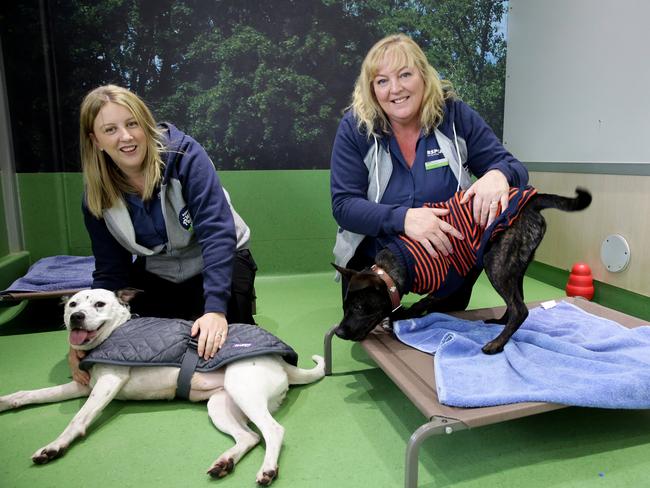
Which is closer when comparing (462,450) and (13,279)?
(462,450)

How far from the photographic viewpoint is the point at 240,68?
350cm

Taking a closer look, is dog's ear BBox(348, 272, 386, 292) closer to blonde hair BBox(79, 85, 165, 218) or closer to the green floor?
the green floor

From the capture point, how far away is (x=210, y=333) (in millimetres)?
1686

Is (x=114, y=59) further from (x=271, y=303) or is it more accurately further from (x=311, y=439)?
(x=311, y=439)

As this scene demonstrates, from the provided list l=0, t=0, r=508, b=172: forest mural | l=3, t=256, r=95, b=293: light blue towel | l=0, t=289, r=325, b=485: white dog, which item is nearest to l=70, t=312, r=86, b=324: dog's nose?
l=0, t=289, r=325, b=485: white dog

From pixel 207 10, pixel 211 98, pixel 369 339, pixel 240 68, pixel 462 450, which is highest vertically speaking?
pixel 207 10

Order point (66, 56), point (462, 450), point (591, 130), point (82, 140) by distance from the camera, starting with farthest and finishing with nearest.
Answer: point (66, 56) < point (591, 130) < point (82, 140) < point (462, 450)

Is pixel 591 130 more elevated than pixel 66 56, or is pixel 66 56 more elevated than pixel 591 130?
pixel 66 56

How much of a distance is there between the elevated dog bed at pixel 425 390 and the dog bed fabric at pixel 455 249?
28 centimetres

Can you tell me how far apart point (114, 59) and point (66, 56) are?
0.31 metres

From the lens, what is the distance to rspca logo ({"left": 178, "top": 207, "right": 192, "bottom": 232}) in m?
2.02

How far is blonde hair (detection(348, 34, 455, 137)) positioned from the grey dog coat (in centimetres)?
106

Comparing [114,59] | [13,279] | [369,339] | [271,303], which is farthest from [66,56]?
[369,339]

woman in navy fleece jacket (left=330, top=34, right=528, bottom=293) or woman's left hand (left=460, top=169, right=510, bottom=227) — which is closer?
woman's left hand (left=460, top=169, right=510, bottom=227)
